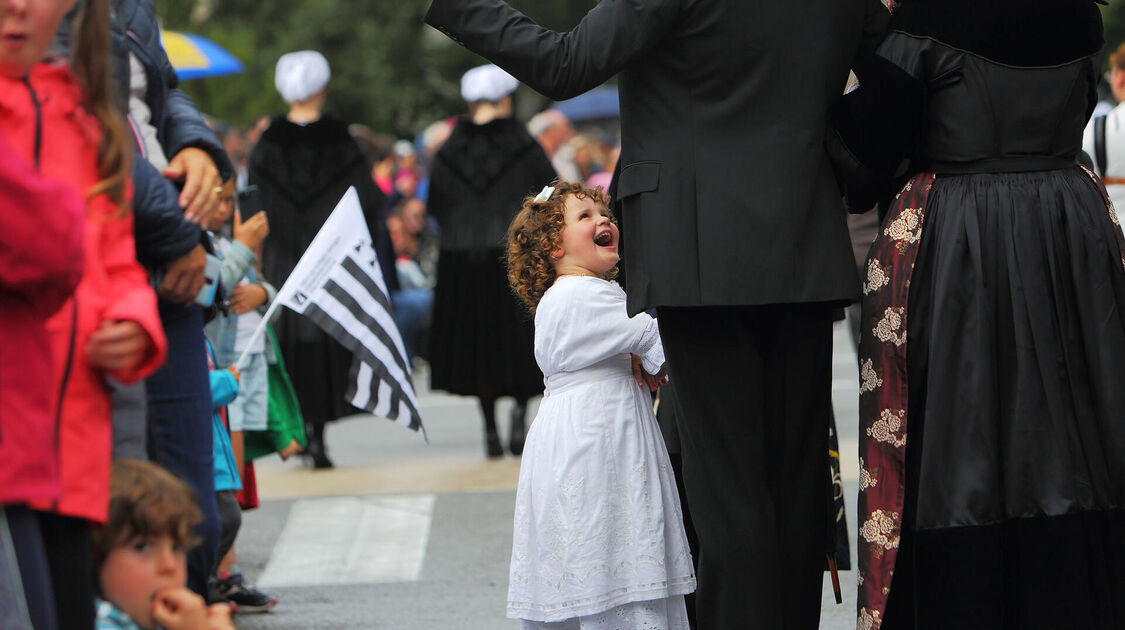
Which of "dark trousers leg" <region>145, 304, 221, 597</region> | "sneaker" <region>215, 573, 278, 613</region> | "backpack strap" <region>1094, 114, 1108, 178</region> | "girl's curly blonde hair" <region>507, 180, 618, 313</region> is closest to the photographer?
"dark trousers leg" <region>145, 304, 221, 597</region>

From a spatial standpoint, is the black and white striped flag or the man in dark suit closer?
the man in dark suit

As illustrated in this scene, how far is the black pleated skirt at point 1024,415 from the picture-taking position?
410 cm

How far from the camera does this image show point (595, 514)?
15.3ft

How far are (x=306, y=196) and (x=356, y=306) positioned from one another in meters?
3.63

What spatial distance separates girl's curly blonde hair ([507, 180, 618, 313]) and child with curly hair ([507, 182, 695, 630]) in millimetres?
102

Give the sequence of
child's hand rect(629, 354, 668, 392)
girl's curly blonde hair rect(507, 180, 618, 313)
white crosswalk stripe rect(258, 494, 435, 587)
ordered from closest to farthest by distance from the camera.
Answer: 1. child's hand rect(629, 354, 668, 392)
2. girl's curly blonde hair rect(507, 180, 618, 313)
3. white crosswalk stripe rect(258, 494, 435, 587)

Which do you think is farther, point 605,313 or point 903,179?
point 605,313

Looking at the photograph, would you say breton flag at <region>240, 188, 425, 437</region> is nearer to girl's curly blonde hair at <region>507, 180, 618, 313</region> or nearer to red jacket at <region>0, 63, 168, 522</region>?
girl's curly blonde hair at <region>507, 180, 618, 313</region>

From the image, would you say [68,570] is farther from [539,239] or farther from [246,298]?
[246,298]

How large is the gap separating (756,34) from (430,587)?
10.3ft

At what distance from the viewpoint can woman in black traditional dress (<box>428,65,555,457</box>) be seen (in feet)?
33.8

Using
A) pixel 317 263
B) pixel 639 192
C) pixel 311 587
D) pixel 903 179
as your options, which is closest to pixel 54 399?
pixel 639 192

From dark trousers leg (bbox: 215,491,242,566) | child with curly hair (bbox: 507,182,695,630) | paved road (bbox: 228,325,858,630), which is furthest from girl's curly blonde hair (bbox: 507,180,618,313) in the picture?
paved road (bbox: 228,325,858,630)

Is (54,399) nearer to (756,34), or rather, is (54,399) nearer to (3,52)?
(3,52)
